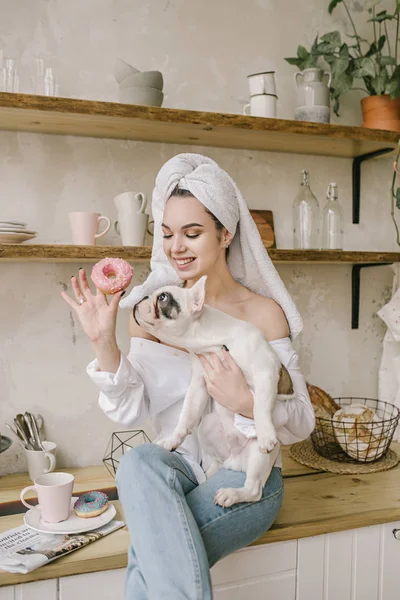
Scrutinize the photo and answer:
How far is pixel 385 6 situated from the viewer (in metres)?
2.34

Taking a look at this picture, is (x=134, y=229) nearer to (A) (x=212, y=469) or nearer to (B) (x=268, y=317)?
(B) (x=268, y=317)

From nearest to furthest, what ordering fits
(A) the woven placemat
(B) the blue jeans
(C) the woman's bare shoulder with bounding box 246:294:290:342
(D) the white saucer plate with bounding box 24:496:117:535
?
(B) the blue jeans, (D) the white saucer plate with bounding box 24:496:117:535, (C) the woman's bare shoulder with bounding box 246:294:290:342, (A) the woven placemat

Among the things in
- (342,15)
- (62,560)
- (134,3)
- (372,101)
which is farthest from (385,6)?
(62,560)

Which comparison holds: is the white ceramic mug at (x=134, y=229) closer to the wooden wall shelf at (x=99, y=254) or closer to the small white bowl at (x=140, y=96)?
the wooden wall shelf at (x=99, y=254)

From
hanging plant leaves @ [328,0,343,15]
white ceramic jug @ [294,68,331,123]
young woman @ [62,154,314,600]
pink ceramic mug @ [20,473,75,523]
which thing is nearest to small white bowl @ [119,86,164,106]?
young woman @ [62,154,314,600]

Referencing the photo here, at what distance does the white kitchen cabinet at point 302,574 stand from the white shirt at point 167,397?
231 mm

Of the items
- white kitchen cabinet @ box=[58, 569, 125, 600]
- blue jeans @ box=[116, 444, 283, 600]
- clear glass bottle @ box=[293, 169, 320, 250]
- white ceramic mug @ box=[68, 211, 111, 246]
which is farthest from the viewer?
clear glass bottle @ box=[293, 169, 320, 250]

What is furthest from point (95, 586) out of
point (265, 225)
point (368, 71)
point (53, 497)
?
point (368, 71)

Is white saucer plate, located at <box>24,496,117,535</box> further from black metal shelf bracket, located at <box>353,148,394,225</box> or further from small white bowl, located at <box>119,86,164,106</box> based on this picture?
black metal shelf bracket, located at <box>353,148,394,225</box>

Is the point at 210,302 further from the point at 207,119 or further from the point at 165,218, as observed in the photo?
the point at 207,119

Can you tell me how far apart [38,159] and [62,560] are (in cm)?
121

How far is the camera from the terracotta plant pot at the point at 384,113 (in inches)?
83.9

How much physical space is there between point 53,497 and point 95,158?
3.58 ft

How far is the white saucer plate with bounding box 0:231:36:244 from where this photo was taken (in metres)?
1.68
